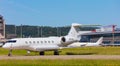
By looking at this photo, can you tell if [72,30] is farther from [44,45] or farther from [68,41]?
[44,45]

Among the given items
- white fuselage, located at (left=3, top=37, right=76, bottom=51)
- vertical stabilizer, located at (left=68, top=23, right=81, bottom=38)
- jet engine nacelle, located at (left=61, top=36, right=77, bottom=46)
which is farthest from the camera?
vertical stabilizer, located at (left=68, top=23, right=81, bottom=38)

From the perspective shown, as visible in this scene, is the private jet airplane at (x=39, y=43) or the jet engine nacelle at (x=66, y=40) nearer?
the private jet airplane at (x=39, y=43)

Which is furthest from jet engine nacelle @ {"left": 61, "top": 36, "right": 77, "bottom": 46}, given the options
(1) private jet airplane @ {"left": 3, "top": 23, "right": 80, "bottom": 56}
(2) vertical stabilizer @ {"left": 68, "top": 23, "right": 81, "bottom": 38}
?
(2) vertical stabilizer @ {"left": 68, "top": 23, "right": 81, "bottom": 38}

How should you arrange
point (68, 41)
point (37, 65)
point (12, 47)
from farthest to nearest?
point (68, 41) < point (12, 47) < point (37, 65)

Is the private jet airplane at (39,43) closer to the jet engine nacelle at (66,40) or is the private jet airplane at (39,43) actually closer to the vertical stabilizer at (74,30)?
the jet engine nacelle at (66,40)

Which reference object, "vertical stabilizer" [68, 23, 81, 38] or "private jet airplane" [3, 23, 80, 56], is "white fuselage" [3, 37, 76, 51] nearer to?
"private jet airplane" [3, 23, 80, 56]

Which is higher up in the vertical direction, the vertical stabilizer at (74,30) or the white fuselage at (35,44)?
the vertical stabilizer at (74,30)

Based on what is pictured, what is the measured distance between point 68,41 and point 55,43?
249 centimetres

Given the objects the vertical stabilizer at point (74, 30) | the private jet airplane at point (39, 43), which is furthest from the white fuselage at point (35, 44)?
the vertical stabilizer at point (74, 30)

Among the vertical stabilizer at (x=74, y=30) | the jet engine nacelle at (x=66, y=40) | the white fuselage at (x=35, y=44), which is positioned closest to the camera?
the white fuselage at (x=35, y=44)

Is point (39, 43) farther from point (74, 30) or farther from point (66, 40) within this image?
point (74, 30)

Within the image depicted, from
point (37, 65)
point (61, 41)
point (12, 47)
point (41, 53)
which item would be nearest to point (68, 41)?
point (61, 41)

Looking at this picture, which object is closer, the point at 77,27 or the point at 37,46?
the point at 37,46

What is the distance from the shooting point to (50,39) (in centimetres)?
5900
